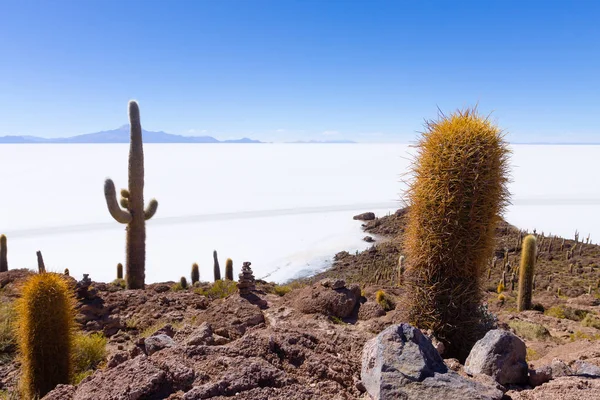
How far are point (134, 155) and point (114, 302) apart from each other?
5.28m

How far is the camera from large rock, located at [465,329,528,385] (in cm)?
301

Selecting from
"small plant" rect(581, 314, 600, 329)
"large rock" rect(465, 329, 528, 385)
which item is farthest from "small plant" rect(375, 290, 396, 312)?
"small plant" rect(581, 314, 600, 329)

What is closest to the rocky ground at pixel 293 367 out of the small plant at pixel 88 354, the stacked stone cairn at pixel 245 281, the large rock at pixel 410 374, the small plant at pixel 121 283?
the large rock at pixel 410 374

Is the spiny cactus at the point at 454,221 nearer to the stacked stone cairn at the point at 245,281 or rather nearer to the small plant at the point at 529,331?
the small plant at the point at 529,331

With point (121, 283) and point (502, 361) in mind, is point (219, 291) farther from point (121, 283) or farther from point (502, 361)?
point (502, 361)

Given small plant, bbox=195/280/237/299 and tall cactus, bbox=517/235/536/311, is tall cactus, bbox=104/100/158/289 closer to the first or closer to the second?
small plant, bbox=195/280/237/299

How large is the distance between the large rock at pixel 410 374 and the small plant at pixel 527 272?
1044 centimetres

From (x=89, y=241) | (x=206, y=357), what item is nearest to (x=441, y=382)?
(x=206, y=357)

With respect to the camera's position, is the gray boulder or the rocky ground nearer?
the rocky ground

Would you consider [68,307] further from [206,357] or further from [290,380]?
[290,380]

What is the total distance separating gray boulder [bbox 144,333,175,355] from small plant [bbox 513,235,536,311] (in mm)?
11158

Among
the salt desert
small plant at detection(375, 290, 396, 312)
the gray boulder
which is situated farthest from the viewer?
the salt desert

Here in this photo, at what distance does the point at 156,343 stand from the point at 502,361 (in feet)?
9.58

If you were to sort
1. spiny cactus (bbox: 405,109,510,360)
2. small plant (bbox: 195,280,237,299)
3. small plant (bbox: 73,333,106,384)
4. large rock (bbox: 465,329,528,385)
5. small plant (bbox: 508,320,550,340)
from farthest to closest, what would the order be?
small plant (bbox: 195,280,237,299)
small plant (bbox: 508,320,550,340)
small plant (bbox: 73,333,106,384)
spiny cactus (bbox: 405,109,510,360)
large rock (bbox: 465,329,528,385)
